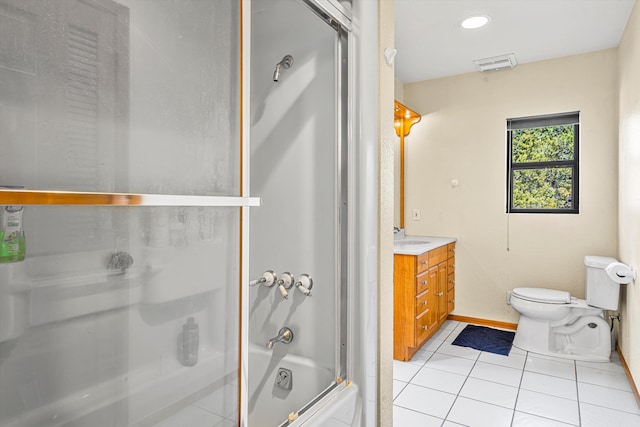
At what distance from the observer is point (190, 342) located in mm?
803

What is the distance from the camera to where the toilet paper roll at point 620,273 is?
2580 mm

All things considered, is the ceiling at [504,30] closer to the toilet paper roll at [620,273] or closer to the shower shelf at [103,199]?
the toilet paper roll at [620,273]

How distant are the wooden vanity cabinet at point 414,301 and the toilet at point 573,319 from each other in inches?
28.5

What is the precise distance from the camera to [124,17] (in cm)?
69

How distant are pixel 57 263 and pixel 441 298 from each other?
3.37 meters

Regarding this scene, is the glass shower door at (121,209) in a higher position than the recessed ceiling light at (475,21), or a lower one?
→ lower

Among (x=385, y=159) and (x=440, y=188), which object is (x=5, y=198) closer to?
(x=385, y=159)

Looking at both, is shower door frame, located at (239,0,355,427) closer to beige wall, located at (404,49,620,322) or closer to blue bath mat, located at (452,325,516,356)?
blue bath mat, located at (452,325,516,356)

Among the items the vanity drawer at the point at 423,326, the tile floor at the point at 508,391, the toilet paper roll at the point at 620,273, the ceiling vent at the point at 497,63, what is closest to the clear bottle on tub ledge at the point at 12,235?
the tile floor at the point at 508,391

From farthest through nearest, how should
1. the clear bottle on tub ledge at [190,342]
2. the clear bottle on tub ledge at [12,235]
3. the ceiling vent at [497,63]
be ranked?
the ceiling vent at [497,63]
the clear bottle on tub ledge at [190,342]
the clear bottle on tub ledge at [12,235]

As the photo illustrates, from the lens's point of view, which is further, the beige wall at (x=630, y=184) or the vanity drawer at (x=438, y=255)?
the vanity drawer at (x=438, y=255)

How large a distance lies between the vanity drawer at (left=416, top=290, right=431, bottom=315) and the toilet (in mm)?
761

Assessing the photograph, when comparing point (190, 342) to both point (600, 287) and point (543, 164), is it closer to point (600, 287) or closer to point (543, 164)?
point (600, 287)

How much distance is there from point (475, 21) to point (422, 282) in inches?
75.8
